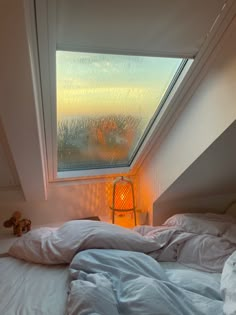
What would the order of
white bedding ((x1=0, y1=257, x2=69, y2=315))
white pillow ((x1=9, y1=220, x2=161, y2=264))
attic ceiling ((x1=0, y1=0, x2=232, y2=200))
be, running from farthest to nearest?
white pillow ((x1=9, y1=220, x2=161, y2=264)), white bedding ((x1=0, y1=257, x2=69, y2=315)), attic ceiling ((x1=0, y1=0, x2=232, y2=200))

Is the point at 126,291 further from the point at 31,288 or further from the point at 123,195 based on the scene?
the point at 123,195

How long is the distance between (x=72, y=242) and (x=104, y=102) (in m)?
0.84

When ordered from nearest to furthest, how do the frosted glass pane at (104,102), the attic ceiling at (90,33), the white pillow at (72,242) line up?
1. the attic ceiling at (90,33)
2. the frosted glass pane at (104,102)
3. the white pillow at (72,242)

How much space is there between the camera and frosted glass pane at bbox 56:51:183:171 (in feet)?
4.80

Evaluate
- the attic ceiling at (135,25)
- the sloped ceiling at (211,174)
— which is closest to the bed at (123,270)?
the sloped ceiling at (211,174)

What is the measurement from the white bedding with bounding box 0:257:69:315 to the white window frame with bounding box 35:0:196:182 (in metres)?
0.70

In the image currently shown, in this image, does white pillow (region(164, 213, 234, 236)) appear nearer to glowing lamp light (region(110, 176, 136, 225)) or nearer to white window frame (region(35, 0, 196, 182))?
glowing lamp light (region(110, 176, 136, 225))

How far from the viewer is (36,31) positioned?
110cm

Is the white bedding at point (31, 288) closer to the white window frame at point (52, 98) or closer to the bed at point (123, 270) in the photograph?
the bed at point (123, 270)

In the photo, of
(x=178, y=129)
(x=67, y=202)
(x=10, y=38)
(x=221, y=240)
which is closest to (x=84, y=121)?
(x=178, y=129)

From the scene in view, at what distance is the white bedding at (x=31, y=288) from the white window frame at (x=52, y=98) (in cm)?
70

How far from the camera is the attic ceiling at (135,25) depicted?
107 cm

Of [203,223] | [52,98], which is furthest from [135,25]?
[203,223]

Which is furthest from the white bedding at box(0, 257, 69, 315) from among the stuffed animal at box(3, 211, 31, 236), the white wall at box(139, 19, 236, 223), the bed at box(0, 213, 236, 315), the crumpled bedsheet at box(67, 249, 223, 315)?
the white wall at box(139, 19, 236, 223)
